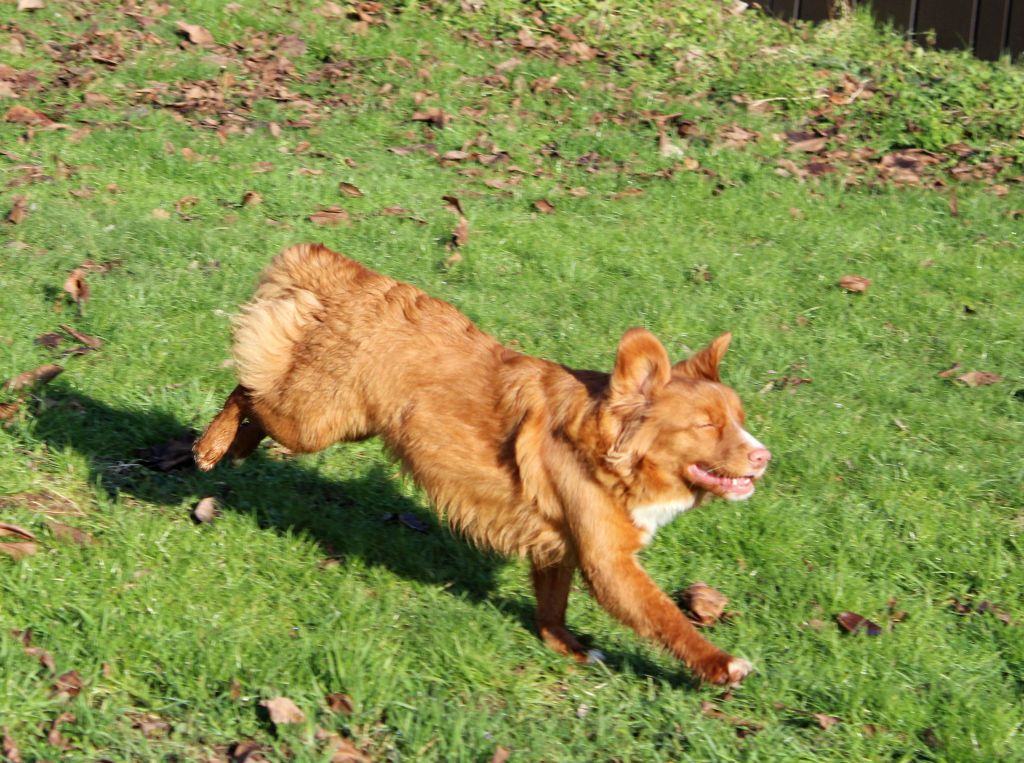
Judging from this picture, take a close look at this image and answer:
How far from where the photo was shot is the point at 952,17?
15109 millimetres

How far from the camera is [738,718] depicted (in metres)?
4.45

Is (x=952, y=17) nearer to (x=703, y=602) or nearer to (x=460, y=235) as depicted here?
(x=460, y=235)

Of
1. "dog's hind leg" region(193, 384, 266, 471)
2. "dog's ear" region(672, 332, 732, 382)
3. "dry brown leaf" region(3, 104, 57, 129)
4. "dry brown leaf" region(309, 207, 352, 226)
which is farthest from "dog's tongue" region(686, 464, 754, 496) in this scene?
"dry brown leaf" region(3, 104, 57, 129)

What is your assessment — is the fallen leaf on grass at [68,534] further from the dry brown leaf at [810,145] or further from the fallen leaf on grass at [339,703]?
the dry brown leaf at [810,145]

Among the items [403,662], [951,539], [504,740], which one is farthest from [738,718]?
[951,539]

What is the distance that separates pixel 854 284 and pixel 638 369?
14.2ft

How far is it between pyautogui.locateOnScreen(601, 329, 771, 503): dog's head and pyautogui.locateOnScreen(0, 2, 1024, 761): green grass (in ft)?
2.54

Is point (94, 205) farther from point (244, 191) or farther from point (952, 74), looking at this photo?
point (952, 74)

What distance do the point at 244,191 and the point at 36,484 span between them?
3.81m

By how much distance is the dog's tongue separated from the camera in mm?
4367

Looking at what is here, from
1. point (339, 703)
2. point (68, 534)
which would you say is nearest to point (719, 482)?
point (339, 703)

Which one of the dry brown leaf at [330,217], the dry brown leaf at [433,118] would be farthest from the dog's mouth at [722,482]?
the dry brown leaf at [433,118]

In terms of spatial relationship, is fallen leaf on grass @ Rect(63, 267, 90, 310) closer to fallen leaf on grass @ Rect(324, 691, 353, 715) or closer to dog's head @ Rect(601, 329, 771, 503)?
fallen leaf on grass @ Rect(324, 691, 353, 715)

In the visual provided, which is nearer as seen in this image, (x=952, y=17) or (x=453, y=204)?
(x=453, y=204)
